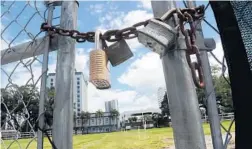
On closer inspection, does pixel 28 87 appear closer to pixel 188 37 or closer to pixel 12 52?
pixel 12 52

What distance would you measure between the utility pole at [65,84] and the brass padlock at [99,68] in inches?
3.1

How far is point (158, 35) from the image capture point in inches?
13.0

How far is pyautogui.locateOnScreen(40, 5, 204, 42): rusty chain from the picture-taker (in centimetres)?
36

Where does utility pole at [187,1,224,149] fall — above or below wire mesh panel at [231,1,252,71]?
below

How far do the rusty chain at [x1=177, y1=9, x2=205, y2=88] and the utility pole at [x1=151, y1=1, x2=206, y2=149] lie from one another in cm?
1

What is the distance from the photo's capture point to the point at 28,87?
540 mm

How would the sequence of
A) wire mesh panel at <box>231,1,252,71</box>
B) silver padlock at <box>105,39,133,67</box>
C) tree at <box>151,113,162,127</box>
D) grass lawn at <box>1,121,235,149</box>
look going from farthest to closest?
tree at <box>151,113,162,127</box>, grass lawn at <box>1,121,235,149</box>, silver padlock at <box>105,39,133,67</box>, wire mesh panel at <box>231,1,252,71</box>

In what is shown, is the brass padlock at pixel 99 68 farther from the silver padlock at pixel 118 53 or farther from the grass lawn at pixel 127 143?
the grass lawn at pixel 127 143

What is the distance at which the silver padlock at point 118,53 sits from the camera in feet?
1.37

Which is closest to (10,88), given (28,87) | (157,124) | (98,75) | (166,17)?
(28,87)

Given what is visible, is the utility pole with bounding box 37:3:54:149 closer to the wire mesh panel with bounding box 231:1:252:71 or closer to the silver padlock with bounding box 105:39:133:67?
the silver padlock with bounding box 105:39:133:67

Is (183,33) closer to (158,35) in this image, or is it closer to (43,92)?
(158,35)

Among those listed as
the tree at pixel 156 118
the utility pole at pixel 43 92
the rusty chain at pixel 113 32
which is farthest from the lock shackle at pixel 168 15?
the tree at pixel 156 118

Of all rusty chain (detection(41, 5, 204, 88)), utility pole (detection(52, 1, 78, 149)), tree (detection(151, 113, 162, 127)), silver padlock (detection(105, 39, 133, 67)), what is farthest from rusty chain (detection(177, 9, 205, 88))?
tree (detection(151, 113, 162, 127))
